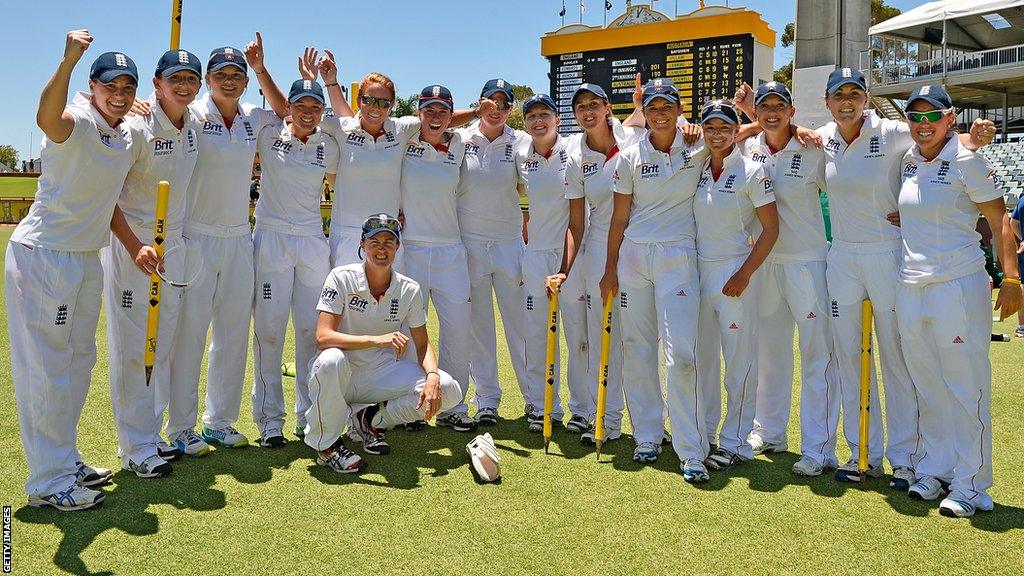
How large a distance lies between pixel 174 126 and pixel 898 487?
199 inches

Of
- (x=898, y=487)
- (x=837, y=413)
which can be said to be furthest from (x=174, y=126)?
(x=898, y=487)

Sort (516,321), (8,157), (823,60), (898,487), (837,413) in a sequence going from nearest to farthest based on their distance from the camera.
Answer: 1. (898,487)
2. (837,413)
3. (516,321)
4. (823,60)
5. (8,157)

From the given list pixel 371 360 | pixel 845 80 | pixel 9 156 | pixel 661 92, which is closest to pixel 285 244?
pixel 371 360

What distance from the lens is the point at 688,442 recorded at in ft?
17.8

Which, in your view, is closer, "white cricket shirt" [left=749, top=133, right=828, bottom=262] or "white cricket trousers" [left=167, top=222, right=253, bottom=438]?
"white cricket shirt" [left=749, top=133, right=828, bottom=262]

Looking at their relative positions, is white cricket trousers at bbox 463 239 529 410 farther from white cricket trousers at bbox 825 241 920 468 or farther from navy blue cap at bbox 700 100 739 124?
white cricket trousers at bbox 825 241 920 468

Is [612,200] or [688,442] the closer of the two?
[688,442]

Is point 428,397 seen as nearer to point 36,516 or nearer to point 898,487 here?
point 36,516

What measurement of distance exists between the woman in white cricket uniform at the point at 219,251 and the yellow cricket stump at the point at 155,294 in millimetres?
363

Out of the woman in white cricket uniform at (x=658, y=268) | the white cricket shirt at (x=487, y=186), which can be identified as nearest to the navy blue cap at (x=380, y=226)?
the white cricket shirt at (x=487, y=186)

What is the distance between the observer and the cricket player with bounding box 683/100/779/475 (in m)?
5.35

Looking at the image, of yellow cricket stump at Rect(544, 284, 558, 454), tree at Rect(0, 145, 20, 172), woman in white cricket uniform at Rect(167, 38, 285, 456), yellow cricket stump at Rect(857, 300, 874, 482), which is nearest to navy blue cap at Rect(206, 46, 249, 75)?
woman in white cricket uniform at Rect(167, 38, 285, 456)

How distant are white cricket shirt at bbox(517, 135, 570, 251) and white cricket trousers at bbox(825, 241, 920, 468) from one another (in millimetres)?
2054

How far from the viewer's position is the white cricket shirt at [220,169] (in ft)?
18.5
